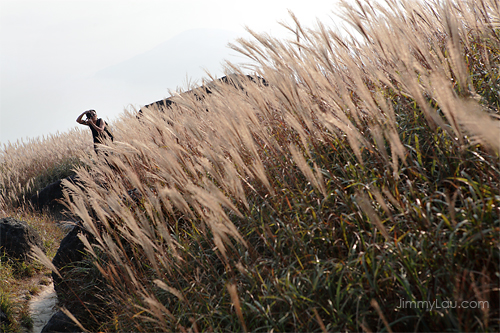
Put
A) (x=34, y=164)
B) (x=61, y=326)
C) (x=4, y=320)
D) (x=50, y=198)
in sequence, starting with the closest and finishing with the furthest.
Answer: (x=61, y=326) < (x=4, y=320) < (x=50, y=198) < (x=34, y=164)

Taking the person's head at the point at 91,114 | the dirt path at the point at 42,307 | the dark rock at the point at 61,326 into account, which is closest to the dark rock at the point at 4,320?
the dirt path at the point at 42,307

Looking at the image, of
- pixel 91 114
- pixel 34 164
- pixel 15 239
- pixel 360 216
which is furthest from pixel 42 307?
pixel 34 164

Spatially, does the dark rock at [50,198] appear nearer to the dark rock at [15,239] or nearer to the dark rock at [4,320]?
the dark rock at [15,239]

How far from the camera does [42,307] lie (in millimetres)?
3723

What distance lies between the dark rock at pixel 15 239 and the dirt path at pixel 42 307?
70cm

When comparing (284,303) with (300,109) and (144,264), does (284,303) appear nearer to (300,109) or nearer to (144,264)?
(300,109)

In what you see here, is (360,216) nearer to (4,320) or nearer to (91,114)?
(4,320)

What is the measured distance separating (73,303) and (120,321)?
4.26 feet

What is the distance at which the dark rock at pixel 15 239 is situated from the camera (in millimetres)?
4387

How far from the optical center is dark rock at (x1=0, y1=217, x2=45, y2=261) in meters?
4.39

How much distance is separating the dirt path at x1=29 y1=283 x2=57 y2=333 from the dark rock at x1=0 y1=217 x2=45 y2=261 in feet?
2.30

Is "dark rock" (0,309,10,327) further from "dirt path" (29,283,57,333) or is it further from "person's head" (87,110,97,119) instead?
"person's head" (87,110,97,119)

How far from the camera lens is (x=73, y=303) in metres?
3.30

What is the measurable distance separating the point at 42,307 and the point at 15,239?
1283 millimetres
